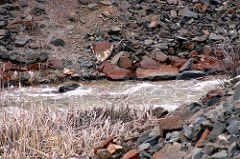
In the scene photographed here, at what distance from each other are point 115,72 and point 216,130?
14.1 feet

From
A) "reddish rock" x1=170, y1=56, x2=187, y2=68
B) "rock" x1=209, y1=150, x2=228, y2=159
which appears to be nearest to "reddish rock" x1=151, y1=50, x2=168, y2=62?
"reddish rock" x1=170, y1=56, x2=187, y2=68

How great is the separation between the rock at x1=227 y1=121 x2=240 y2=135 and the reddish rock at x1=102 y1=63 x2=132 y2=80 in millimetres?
4237

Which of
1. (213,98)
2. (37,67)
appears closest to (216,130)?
(213,98)

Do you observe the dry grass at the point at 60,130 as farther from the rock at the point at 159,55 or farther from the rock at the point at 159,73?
the rock at the point at 159,55

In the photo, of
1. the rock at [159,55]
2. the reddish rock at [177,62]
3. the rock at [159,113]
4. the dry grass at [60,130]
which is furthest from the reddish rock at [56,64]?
the rock at [159,113]

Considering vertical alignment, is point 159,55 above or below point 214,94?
below

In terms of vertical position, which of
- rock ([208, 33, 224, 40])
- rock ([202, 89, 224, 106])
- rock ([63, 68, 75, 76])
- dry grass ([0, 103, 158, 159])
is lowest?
rock ([63, 68, 75, 76])

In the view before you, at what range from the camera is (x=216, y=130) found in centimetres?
349

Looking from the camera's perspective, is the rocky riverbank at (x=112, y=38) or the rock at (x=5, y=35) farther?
the rock at (x=5, y=35)

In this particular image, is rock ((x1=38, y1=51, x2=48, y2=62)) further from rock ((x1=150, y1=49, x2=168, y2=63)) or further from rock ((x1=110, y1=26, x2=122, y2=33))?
rock ((x1=150, y1=49, x2=168, y2=63))

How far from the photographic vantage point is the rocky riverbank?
7.78 m

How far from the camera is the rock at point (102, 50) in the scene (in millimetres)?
8094

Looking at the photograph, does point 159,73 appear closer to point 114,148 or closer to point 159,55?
point 159,55

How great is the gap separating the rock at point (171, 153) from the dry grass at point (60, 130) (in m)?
0.72
